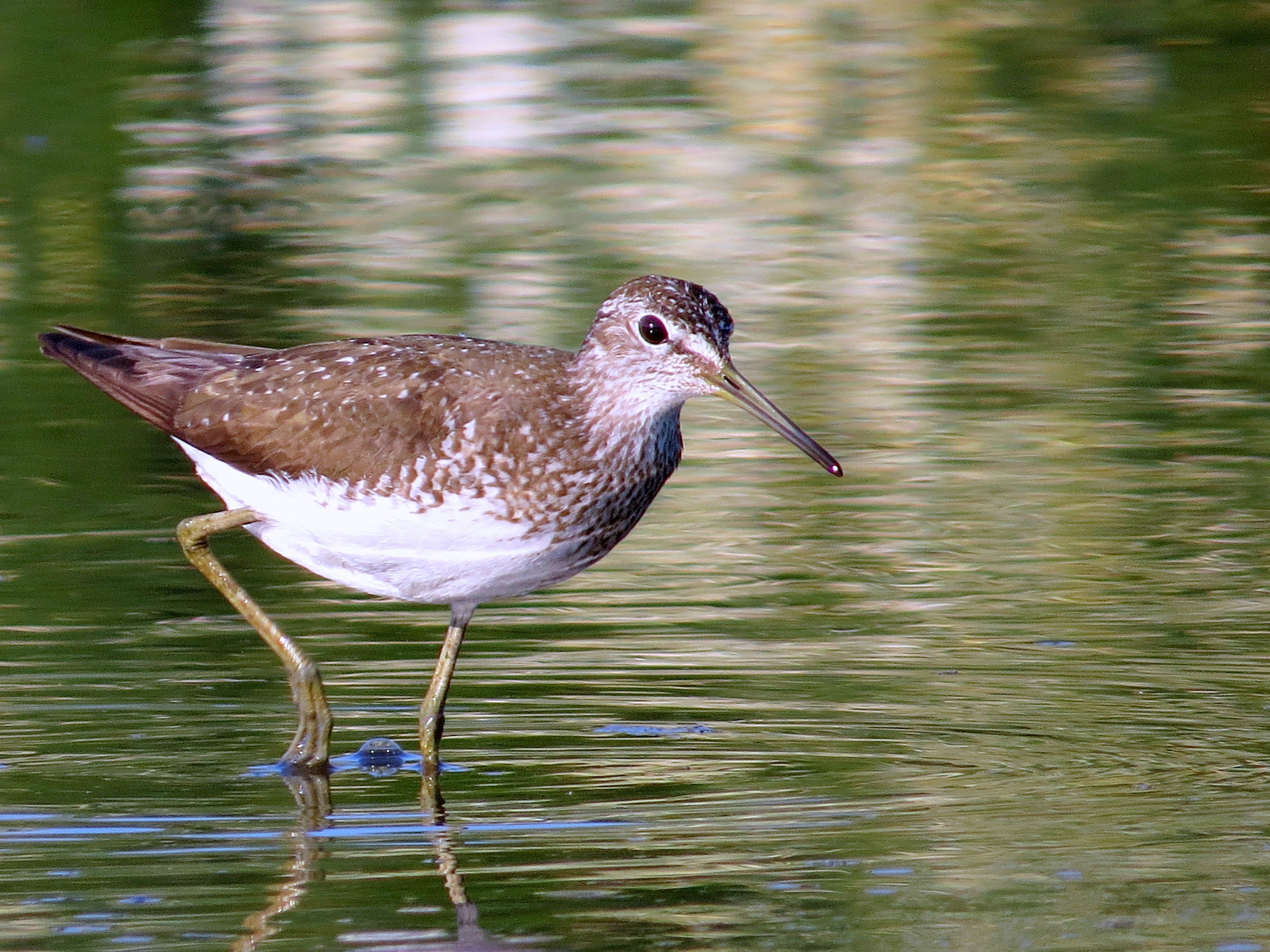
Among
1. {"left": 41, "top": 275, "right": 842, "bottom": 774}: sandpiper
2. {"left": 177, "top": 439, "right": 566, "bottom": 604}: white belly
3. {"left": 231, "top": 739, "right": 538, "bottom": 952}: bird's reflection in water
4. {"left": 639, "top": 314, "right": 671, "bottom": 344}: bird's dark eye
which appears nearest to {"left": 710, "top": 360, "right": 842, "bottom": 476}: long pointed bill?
{"left": 41, "top": 275, "right": 842, "bottom": 774}: sandpiper

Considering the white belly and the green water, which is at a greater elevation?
the white belly

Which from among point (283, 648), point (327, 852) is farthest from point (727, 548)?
point (327, 852)

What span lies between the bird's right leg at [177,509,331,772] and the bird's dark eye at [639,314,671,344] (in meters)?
1.46

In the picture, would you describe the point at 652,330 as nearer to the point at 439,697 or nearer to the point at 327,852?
the point at 439,697

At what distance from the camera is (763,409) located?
25.0 ft

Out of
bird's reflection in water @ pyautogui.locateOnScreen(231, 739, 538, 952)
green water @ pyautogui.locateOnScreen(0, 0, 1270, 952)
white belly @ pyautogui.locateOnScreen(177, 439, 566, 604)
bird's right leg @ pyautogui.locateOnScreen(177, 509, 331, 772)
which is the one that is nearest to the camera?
bird's reflection in water @ pyautogui.locateOnScreen(231, 739, 538, 952)

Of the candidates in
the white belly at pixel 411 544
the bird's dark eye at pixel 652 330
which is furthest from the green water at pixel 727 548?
the bird's dark eye at pixel 652 330

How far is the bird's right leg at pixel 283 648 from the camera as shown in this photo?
7.52m

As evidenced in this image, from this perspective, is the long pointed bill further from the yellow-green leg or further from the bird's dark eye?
the yellow-green leg

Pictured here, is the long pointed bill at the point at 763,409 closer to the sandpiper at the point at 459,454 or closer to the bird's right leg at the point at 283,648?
the sandpiper at the point at 459,454

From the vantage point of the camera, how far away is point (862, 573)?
9547 millimetres

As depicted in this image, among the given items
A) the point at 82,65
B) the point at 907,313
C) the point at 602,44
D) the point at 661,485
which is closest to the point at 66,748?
the point at 661,485

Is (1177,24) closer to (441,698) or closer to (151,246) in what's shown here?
(151,246)

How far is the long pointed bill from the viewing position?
7555 mm
